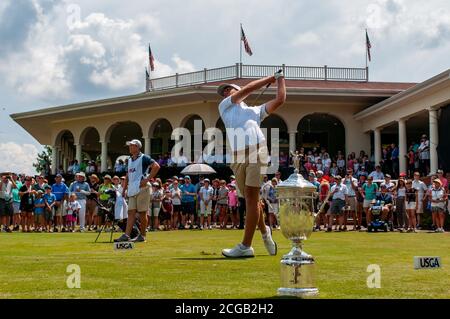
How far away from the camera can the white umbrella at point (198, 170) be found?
2892cm

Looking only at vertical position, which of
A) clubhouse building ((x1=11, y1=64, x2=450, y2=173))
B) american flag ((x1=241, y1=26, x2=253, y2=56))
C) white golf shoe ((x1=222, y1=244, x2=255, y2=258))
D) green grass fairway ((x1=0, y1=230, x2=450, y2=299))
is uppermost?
american flag ((x1=241, y1=26, x2=253, y2=56))

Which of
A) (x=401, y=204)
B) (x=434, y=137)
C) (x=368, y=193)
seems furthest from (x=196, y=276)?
(x=434, y=137)

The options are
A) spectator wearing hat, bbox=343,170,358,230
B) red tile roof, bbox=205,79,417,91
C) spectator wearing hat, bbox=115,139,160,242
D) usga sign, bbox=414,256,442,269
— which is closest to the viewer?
usga sign, bbox=414,256,442,269

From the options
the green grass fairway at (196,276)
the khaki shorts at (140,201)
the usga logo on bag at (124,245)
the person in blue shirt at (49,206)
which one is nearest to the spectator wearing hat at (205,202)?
the person in blue shirt at (49,206)

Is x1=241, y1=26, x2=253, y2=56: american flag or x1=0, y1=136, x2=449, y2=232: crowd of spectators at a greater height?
x1=241, y1=26, x2=253, y2=56: american flag

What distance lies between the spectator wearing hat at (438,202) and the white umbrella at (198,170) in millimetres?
11142

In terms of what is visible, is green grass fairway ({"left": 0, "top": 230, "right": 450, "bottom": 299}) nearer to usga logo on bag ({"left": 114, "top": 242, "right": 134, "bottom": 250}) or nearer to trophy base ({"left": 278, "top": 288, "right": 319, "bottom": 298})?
trophy base ({"left": 278, "top": 288, "right": 319, "bottom": 298})

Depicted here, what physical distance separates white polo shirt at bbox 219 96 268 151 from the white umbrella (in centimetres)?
2089

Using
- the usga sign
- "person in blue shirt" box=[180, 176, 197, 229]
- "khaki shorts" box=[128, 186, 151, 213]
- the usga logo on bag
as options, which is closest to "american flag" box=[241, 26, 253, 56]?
"person in blue shirt" box=[180, 176, 197, 229]

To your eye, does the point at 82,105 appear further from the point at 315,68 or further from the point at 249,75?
the point at 315,68

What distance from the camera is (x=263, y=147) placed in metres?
8.02

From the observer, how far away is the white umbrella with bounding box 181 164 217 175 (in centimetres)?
2892

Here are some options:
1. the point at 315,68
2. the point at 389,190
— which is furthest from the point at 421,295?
the point at 315,68

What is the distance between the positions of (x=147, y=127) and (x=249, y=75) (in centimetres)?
683
